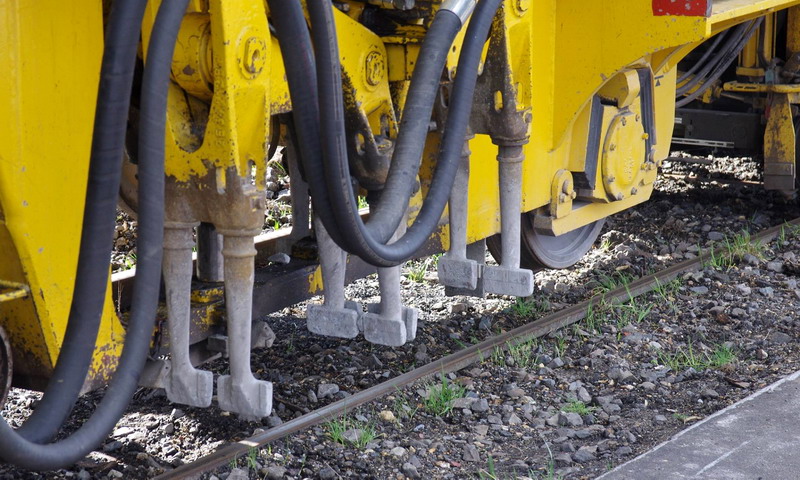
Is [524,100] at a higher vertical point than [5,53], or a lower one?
lower

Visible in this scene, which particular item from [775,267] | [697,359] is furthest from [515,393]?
[775,267]

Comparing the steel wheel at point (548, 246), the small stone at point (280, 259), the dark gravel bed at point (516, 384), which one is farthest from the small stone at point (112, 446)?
the steel wheel at point (548, 246)

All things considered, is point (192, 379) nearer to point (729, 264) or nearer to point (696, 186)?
point (729, 264)

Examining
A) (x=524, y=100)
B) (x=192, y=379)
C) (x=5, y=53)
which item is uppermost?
(x=5, y=53)

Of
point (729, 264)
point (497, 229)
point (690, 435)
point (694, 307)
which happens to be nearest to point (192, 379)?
point (690, 435)

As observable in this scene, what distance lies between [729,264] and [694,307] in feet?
2.44

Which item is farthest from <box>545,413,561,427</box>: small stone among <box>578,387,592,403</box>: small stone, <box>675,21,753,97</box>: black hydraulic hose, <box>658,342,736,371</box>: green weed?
<box>675,21,753,97</box>: black hydraulic hose

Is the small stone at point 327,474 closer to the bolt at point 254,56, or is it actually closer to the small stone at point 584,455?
the small stone at point 584,455

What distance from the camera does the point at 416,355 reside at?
14.7 feet

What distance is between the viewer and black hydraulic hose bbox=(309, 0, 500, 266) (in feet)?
9.11

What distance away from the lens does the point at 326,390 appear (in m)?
4.06

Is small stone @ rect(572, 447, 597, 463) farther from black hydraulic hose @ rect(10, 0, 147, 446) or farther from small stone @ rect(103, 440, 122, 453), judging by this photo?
black hydraulic hose @ rect(10, 0, 147, 446)

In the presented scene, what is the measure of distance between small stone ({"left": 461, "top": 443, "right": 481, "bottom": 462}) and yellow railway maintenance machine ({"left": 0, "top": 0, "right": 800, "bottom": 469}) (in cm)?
42

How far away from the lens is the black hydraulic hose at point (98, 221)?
2.42 meters
